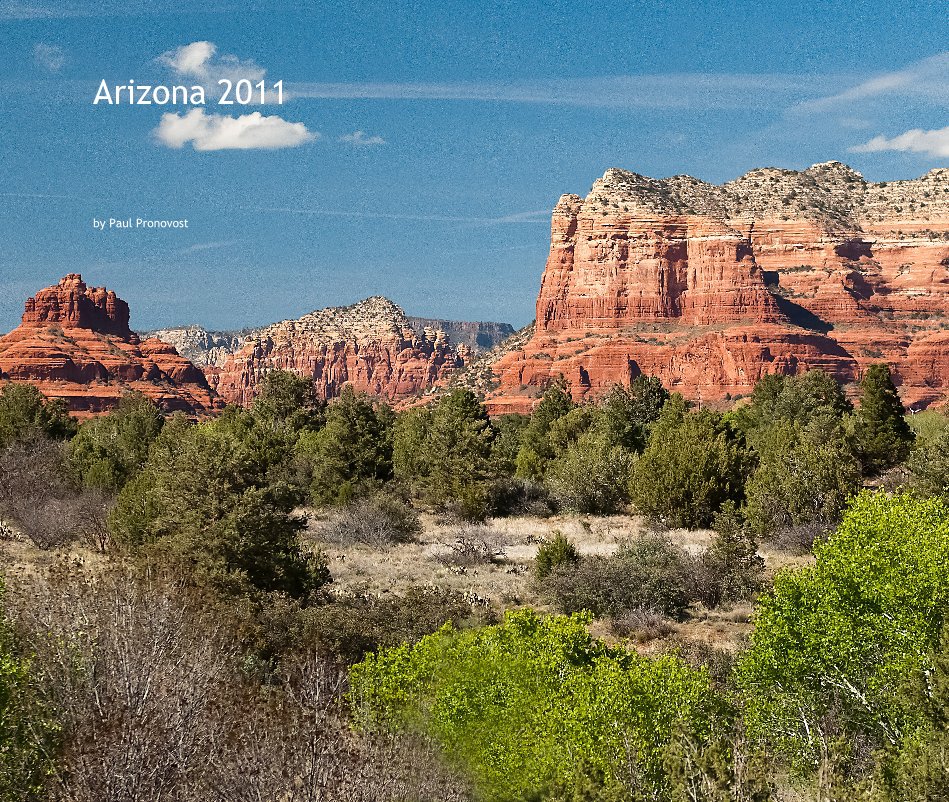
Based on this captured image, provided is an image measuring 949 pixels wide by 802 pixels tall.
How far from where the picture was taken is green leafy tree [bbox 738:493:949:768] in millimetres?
16406

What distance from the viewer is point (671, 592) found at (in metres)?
29.1

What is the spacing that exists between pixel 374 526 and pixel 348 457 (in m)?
12.5

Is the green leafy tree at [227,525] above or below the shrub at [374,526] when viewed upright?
above

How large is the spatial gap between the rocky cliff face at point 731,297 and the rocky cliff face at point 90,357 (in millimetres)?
56773

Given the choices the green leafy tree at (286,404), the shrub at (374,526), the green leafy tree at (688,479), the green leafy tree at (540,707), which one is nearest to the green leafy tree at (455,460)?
the shrub at (374,526)

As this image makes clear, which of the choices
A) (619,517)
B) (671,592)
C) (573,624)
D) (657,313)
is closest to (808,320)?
(657,313)

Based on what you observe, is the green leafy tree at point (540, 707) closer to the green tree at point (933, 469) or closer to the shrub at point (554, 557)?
the shrub at point (554, 557)

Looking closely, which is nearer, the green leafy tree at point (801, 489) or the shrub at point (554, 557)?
the shrub at point (554, 557)

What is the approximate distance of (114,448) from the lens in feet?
182

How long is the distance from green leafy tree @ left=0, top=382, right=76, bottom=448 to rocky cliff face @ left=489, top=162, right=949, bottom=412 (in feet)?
331

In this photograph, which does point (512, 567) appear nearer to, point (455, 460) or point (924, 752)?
point (455, 460)

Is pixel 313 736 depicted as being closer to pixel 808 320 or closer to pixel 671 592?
pixel 671 592

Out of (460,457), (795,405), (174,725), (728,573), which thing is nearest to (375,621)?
(174,725)

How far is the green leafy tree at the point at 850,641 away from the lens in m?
16.4
